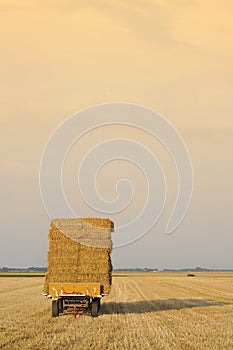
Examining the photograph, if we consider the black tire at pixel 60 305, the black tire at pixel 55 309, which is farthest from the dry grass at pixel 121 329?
the black tire at pixel 60 305

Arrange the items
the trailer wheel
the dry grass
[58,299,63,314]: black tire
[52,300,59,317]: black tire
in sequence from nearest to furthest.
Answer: the dry grass, [52,300,59,317]: black tire, the trailer wheel, [58,299,63,314]: black tire

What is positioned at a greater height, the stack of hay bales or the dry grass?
the stack of hay bales

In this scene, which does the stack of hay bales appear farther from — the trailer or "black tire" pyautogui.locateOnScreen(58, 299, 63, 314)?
"black tire" pyautogui.locateOnScreen(58, 299, 63, 314)

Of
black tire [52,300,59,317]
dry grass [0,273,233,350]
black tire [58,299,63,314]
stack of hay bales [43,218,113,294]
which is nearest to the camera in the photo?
dry grass [0,273,233,350]

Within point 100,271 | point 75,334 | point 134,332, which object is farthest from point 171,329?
point 100,271

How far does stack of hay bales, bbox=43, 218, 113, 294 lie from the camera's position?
22.4m

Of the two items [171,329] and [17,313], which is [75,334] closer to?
[171,329]

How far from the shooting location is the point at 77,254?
22469 mm

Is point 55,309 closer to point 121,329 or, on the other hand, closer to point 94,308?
point 94,308

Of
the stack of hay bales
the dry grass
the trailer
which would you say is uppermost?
the stack of hay bales

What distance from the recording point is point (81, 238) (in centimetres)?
2259

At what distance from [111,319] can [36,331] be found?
4.57 metres

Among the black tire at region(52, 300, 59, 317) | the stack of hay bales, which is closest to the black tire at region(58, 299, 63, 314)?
the black tire at region(52, 300, 59, 317)

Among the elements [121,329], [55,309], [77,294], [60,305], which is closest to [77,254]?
[77,294]
